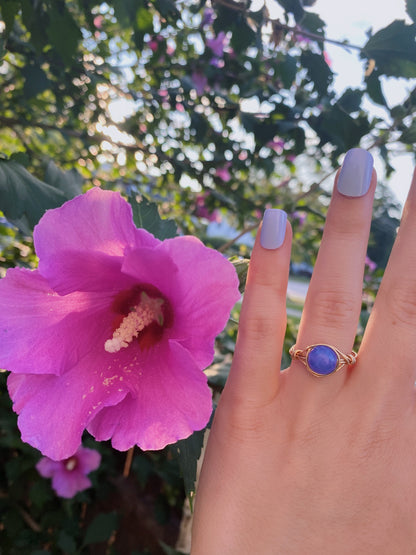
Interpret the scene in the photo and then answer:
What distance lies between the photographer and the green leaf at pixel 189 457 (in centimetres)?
67

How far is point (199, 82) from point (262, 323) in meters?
1.54

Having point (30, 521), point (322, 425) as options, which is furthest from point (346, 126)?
point (30, 521)

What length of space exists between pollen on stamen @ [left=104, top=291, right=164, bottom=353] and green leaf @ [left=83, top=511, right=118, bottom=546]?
5.20ft

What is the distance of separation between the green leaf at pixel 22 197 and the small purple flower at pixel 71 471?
1278 millimetres

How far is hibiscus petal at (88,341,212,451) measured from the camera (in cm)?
59

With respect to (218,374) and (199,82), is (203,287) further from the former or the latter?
(199,82)

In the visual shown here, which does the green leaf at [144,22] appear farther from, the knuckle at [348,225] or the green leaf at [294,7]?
the knuckle at [348,225]

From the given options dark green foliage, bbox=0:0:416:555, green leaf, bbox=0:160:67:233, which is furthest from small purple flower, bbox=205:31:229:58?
green leaf, bbox=0:160:67:233

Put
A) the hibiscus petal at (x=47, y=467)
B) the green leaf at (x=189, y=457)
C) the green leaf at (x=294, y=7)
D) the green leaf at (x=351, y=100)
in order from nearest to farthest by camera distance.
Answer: the green leaf at (x=189, y=457) < the green leaf at (x=294, y=7) < the green leaf at (x=351, y=100) < the hibiscus petal at (x=47, y=467)

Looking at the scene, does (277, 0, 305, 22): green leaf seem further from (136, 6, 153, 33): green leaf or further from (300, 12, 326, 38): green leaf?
(136, 6, 153, 33): green leaf

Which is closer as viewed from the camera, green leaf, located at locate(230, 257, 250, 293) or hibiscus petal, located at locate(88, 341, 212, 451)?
hibiscus petal, located at locate(88, 341, 212, 451)

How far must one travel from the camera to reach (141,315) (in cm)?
70

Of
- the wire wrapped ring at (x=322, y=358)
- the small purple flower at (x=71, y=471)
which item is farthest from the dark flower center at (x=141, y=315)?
the small purple flower at (x=71, y=471)

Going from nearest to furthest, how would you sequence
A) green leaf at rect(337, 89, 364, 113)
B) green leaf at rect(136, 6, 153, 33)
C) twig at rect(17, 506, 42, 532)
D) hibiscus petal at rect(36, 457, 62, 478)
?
green leaf at rect(337, 89, 364, 113) → green leaf at rect(136, 6, 153, 33) → hibiscus petal at rect(36, 457, 62, 478) → twig at rect(17, 506, 42, 532)
